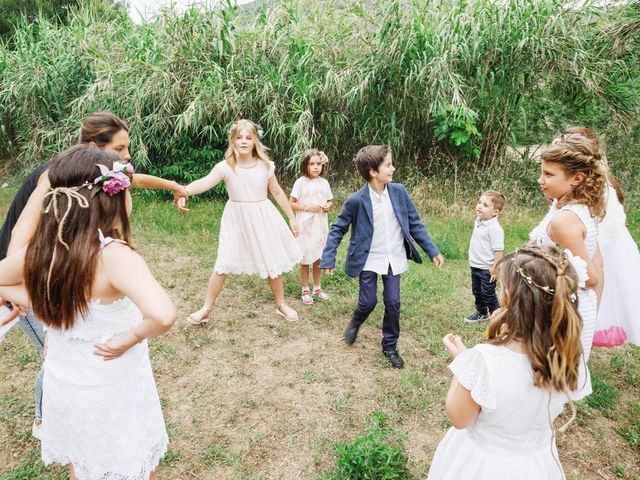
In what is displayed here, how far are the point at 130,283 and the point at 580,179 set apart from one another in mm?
1962

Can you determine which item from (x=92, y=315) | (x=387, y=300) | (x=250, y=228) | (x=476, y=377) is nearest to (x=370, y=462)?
(x=476, y=377)

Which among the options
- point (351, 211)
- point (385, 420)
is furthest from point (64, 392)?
point (351, 211)

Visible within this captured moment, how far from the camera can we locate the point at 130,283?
1492 mm

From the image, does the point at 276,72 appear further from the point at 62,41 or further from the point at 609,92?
the point at 609,92

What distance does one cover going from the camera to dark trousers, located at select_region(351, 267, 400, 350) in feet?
10.7

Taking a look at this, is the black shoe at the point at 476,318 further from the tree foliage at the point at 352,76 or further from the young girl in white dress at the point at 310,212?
the tree foliage at the point at 352,76

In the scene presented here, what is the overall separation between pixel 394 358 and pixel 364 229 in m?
0.95

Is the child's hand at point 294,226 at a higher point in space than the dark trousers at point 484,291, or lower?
higher

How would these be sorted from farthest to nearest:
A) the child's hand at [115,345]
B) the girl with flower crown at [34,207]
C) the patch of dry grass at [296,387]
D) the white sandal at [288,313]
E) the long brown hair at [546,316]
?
the white sandal at [288,313], the patch of dry grass at [296,387], the girl with flower crown at [34,207], the child's hand at [115,345], the long brown hair at [546,316]

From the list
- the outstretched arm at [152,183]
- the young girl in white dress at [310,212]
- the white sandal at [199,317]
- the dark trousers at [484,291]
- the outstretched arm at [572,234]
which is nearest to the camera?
the outstretched arm at [572,234]

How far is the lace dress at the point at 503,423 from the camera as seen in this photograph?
1.45m

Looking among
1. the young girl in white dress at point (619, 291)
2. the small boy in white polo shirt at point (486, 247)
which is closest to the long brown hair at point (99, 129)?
the young girl in white dress at point (619, 291)

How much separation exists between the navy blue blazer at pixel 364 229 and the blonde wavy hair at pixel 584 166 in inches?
47.1

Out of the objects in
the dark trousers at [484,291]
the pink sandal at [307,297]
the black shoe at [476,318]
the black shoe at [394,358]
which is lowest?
the pink sandal at [307,297]
